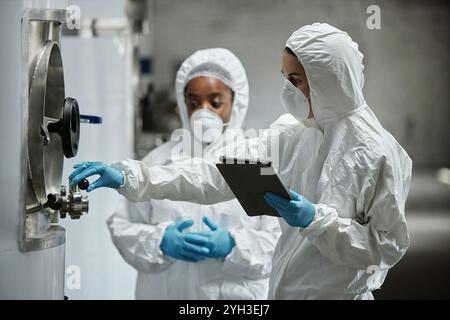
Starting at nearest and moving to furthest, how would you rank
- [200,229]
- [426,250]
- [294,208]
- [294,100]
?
[294,208] < [294,100] < [200,229] < [426,250]

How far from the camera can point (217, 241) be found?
1891 mm

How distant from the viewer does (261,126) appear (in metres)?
1.82

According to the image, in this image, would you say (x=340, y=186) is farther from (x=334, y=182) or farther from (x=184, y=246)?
(x=184, y=246)

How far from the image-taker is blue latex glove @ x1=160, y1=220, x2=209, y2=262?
1879mm

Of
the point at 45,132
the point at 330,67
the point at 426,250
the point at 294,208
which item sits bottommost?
the point at 426,250

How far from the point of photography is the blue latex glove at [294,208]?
130 centimetres

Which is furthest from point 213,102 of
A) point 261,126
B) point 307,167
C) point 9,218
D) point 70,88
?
point 9,218

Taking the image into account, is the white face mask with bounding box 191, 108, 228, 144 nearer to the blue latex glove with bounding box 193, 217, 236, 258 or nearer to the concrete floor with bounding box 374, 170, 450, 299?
the blue latex glove with bounding box 193, 217, 236, 258

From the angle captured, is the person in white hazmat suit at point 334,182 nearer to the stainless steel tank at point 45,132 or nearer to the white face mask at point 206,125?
the stainless steel tank at point 45,132

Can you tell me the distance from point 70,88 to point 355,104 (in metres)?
0.87

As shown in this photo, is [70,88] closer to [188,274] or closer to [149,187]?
[149,187]

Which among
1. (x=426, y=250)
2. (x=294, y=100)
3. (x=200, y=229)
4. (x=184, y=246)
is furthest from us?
(x=426, y=250)

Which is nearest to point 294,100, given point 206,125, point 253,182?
point 253,182

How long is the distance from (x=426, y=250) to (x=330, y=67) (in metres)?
4.16
